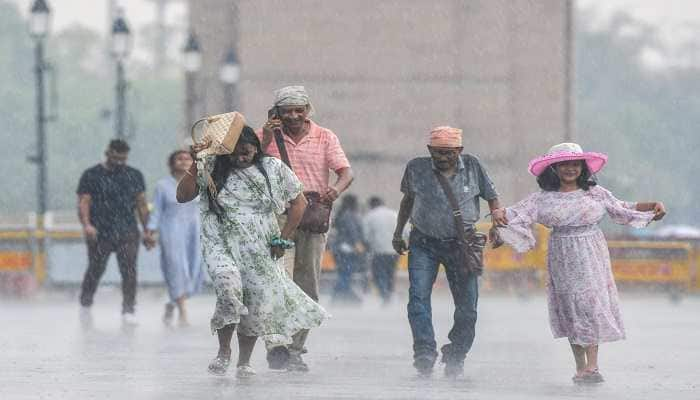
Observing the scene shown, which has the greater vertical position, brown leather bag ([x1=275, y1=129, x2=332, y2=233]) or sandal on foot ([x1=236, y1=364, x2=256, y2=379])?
brown leather bag ([x1=275, y1=129, x2=332, y2=233])

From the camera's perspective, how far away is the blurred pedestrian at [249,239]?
1025 centimetres

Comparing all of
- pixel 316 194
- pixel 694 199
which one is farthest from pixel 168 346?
pixel 694 199

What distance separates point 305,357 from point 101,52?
110749 millimetres

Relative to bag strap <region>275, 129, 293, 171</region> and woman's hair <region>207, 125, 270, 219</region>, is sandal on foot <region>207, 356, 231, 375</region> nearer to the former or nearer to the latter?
woman's hair <region>207, 125, 270, 219</region>

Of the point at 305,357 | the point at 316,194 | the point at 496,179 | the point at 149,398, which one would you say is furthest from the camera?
the point at 496,179

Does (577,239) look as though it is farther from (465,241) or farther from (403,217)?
(403,217)

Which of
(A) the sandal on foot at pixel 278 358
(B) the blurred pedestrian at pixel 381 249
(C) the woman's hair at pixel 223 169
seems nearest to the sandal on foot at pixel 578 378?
(A) the sandal on foot at pixel 278 358

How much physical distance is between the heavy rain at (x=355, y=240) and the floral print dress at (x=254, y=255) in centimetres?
1

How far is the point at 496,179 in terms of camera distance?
116ft

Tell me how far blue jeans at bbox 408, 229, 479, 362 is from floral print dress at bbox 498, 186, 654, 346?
1.64 ft

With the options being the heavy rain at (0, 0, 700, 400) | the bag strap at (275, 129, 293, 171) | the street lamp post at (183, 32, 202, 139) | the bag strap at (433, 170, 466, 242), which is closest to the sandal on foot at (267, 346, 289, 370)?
the heavy rain at (0, 0, 700, 400)

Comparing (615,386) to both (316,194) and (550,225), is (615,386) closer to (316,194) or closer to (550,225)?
(550,225)

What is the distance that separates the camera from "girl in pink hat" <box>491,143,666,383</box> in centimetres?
1062

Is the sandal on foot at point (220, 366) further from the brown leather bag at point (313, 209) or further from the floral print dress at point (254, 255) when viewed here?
the brown leather bag at point (313, 209)
